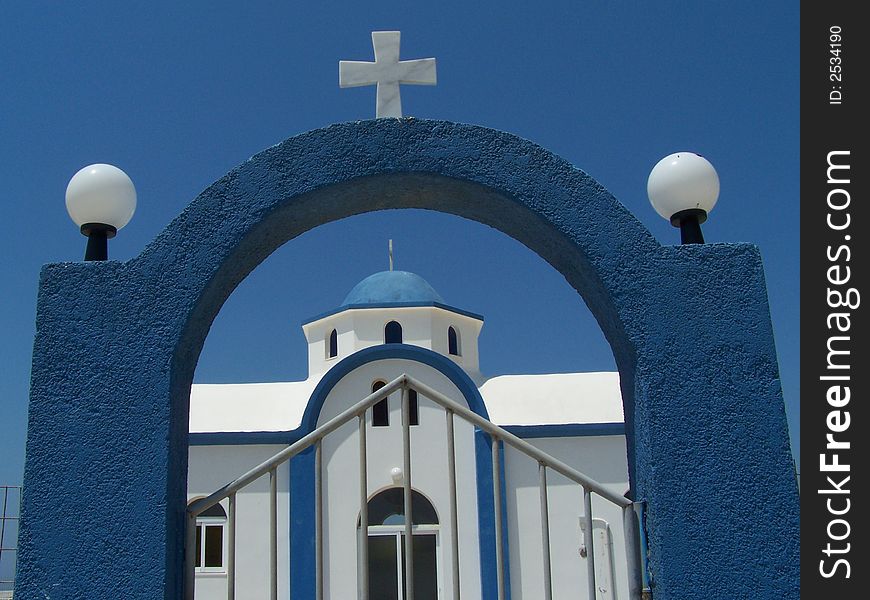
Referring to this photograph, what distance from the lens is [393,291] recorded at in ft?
59.2

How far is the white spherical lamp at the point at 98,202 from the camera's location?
3500 millimetres

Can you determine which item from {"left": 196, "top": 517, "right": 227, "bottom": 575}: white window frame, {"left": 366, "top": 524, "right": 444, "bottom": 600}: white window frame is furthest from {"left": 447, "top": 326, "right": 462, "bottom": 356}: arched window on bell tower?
{"left": 196, "top": 517, "right": 227, "bottom": 575}: white window frame

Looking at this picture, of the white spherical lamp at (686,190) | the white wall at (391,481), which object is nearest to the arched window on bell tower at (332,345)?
the white wall at (391,481)

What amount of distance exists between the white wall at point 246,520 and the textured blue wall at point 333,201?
9774 mm

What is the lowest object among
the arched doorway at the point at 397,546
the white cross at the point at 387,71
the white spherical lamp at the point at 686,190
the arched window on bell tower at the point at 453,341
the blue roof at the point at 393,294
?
the arched doorway at the point at 397,546

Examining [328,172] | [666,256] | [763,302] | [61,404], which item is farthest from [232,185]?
[763,302]

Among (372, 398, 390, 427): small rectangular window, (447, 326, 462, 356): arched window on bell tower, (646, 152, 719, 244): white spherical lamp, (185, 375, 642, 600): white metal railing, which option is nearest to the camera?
(185, 375, 642, 600): white metal railing

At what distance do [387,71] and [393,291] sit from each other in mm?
14394

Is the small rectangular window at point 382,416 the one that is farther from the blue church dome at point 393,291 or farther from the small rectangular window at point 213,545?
the blue church dome at point 393,291

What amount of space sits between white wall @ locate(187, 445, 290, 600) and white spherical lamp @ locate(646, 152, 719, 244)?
10.3 m

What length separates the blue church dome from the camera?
17750 millimetres

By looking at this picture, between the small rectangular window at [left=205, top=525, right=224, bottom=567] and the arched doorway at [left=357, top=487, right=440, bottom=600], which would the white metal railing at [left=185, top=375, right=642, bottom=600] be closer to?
the arched doorway at [left=357, top=487, right=440, bottom=600]
